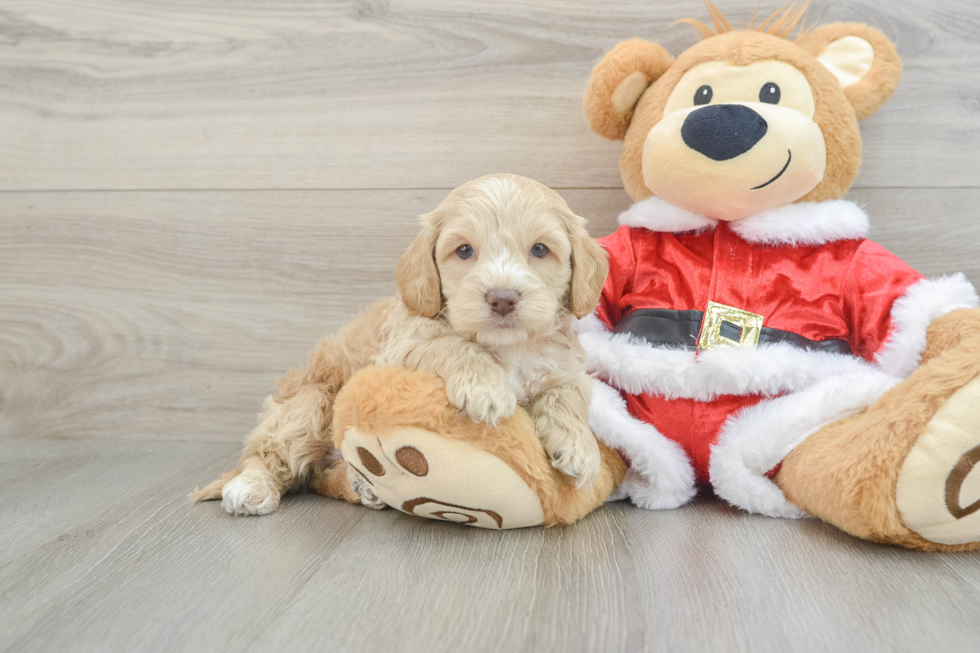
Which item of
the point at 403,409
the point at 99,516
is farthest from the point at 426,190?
the point at 99,516

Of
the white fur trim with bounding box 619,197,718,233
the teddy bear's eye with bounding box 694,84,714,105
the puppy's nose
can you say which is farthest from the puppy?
the teddy bear's eye with bounding box 694,84,714,105

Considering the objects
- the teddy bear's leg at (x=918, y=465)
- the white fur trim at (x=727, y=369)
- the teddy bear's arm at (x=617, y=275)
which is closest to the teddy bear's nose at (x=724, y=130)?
the teddy bear's arm at (x=617, y=275)

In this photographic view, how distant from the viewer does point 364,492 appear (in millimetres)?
1247


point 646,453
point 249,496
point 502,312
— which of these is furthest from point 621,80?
point 249,496

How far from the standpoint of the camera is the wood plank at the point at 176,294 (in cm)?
169

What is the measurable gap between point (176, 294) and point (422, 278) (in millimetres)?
988

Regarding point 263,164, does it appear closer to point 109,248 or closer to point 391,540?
point 109,248

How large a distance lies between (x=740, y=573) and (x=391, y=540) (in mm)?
544

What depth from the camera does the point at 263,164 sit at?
1.69 meters

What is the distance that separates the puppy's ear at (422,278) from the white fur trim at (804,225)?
24.2 inches

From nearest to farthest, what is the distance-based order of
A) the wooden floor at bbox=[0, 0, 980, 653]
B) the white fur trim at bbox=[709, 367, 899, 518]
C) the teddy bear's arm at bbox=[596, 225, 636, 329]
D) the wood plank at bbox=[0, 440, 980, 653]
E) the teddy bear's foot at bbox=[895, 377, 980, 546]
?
the wood plank at bbox=[0, 440, 980, 653], the teddy bear's foot at bbox=[895, 377, 980, 546], the white fur trim at bbox=[709, 367, 899, 518], the teddy bear's arm at bbox=[596, 225, 636, 329], the wooden floor at bbox=[0, 0, 980, 653]

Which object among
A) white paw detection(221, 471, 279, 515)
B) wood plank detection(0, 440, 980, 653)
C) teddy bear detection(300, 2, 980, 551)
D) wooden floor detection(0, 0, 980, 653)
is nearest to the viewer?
wood plank detection(0, 440, 980, 653)

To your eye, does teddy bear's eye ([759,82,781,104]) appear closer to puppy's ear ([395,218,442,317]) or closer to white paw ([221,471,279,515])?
puppy's ear ([395,218,442,317])

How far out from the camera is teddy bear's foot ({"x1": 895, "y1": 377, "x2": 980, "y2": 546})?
0.91 meters
